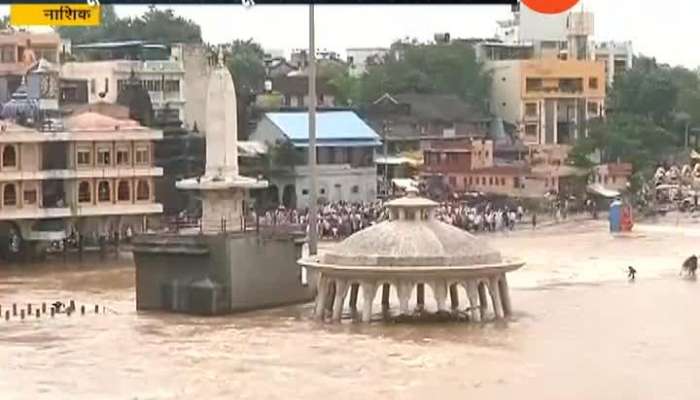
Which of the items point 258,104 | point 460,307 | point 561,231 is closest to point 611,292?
point 460,307

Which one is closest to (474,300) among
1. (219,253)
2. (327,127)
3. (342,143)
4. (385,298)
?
(385,298)

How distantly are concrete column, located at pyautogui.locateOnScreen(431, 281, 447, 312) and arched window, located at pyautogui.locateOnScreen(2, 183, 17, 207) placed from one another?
19.8 metres

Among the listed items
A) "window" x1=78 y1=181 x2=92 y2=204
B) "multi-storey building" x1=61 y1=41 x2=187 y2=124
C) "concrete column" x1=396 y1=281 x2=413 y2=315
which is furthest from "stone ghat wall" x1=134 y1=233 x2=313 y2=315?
"multi-storey building" x1=61 y1=41 x2=187 y2=124

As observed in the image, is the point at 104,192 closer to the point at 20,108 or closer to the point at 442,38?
the point at 20,108

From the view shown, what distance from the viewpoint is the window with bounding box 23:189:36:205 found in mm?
44938

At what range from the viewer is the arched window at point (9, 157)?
44.5 meters

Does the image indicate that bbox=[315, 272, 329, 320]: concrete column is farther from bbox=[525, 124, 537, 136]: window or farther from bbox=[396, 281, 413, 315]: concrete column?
bbox=[525, 124, 537, 136]: window

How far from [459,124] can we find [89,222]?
25650 mm

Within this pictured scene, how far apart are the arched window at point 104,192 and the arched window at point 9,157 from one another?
2.78 metres

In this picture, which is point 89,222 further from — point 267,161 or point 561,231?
point 561,231

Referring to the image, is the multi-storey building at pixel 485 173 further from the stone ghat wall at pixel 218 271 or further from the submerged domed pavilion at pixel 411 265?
the submerged domed pavilion at pixel 411 265

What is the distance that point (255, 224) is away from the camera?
31.7 meters

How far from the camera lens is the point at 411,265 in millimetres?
26828

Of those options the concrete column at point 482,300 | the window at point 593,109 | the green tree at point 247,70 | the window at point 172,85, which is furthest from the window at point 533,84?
the concrete column at point 482,300
